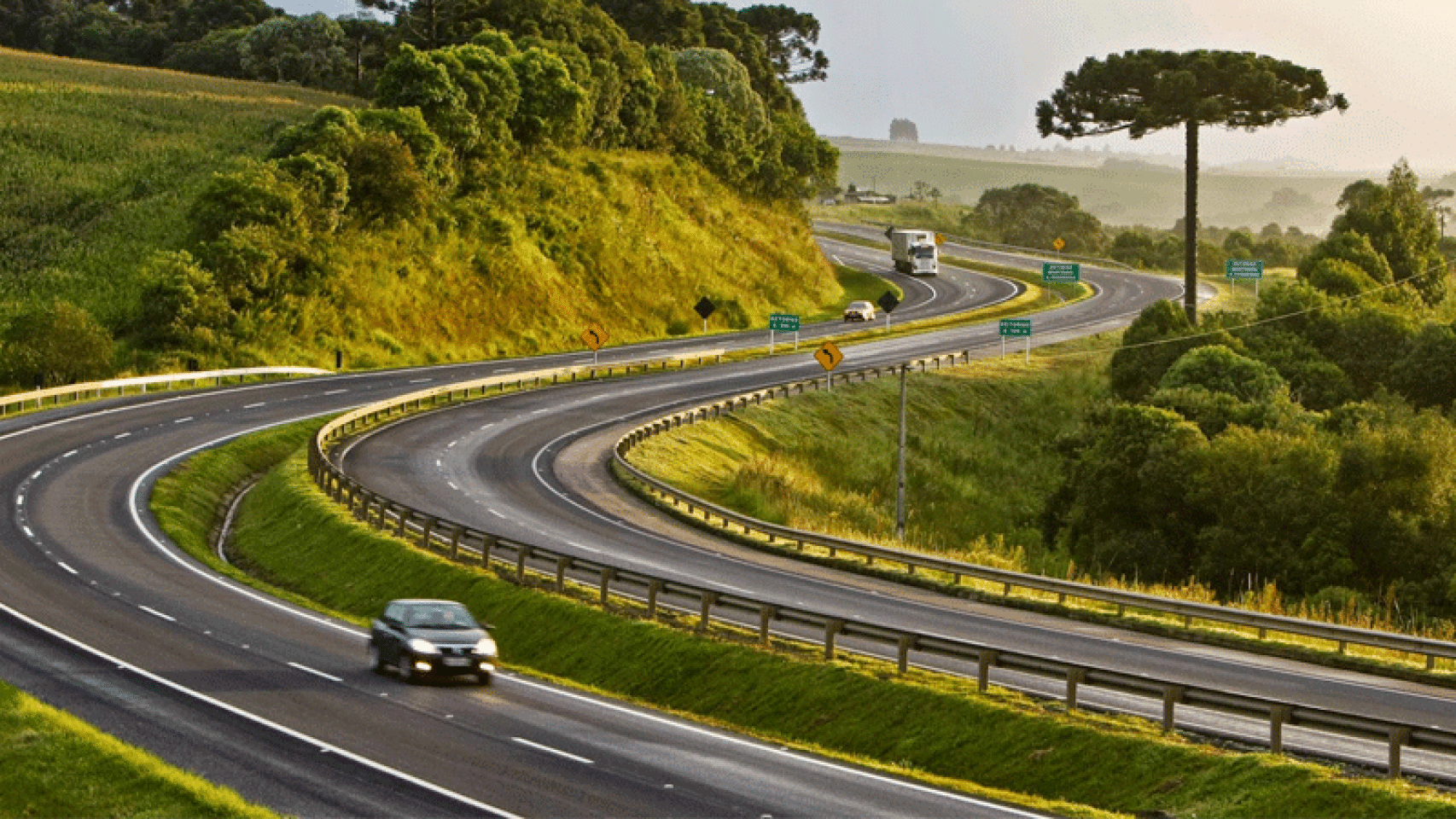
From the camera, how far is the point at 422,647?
28109mm

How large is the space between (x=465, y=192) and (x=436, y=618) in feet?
261

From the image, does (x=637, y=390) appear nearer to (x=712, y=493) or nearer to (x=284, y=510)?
(x=712, y=493)

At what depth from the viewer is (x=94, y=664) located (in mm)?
29250

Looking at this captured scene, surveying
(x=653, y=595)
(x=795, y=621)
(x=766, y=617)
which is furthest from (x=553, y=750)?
(x=653, y=595)

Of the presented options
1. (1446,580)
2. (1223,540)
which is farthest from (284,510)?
(1446,580)

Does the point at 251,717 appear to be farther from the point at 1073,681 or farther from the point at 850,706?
the point at 1073,681

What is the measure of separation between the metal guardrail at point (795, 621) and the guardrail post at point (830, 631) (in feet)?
0.05

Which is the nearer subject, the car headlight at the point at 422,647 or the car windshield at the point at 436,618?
the car headlight at the point at 422,647

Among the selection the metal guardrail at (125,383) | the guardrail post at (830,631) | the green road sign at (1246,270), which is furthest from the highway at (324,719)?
the green road sign at (1246,270)

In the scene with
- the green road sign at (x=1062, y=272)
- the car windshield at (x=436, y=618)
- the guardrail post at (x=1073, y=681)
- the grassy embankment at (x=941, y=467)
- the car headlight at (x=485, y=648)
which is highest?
the green road sign at (x=1062, y=272)

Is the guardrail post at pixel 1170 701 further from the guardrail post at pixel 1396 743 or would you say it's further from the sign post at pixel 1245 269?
the sign post at pixel 1245 269

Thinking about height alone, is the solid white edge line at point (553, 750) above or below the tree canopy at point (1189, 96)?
below

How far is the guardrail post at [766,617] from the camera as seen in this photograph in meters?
31.5

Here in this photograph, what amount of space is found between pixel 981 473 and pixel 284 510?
3432cm
